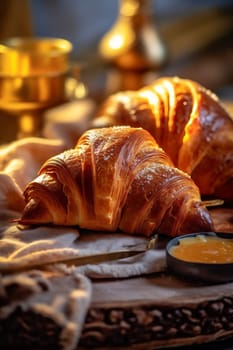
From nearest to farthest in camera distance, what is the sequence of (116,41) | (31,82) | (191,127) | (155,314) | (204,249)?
(155,314) < (204,249) < (191,127) < (31,82) < (116,41)

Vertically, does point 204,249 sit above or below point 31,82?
below

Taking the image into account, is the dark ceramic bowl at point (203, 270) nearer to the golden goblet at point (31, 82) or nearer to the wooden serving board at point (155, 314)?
the wooden serving board at point (155, 314)

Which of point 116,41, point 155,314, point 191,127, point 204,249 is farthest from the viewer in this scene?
point 116,41

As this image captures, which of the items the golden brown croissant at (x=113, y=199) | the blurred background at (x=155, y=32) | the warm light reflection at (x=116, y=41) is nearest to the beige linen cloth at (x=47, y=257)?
the golden brown croissant at (x=113, y=199)

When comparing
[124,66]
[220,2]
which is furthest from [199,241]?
[220,2]

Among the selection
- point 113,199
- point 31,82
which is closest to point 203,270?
point 113,199

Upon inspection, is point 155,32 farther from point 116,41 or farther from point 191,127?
point 191,127

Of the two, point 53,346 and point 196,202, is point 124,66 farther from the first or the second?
point 53,346

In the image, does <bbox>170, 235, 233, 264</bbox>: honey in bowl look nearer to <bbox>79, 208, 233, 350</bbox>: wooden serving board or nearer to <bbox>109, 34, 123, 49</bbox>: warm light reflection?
<bbox>79, 208, 233, 350</bbox>: wooden serving board
